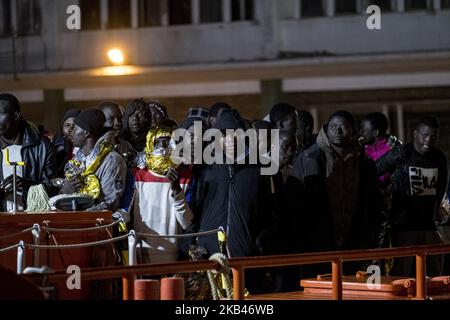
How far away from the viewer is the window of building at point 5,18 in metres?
23.9

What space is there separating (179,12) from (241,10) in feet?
4.54

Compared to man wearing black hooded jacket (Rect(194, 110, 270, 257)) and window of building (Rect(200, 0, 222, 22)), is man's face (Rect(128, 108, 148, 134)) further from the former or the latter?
window of building (Rect(200, 0, 222, 22))

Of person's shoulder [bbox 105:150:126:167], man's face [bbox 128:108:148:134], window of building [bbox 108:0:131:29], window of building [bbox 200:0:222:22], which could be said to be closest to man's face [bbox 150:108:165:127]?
man's face [bbox 128:108:148:134]

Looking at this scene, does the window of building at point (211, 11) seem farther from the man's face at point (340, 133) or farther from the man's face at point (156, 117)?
the man's face at point (340, 133)

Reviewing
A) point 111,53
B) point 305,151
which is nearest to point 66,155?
point 305,151

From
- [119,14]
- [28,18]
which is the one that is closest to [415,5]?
[119,14]

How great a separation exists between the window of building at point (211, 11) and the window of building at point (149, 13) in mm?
909

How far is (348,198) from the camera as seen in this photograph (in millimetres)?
10703

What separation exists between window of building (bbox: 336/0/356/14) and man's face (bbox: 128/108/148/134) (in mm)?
12253

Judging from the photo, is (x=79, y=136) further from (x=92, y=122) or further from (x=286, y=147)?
(x=286, y=147)

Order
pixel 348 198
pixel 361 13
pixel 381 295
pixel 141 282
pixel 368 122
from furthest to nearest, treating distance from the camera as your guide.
Result: 1. pixel 361 13
2. pixel 368 122
3. pixel 348 198
4. pixel 381 295
5. pixel 141 282

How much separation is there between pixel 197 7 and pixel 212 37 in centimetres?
94
